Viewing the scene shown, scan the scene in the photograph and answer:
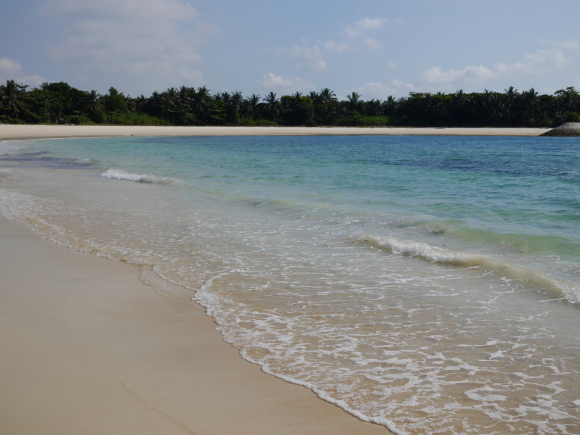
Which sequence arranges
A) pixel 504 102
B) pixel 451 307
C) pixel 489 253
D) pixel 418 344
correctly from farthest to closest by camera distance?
pixel 504 102 → pixel 489 253 → pixel 451 307 → pixel 418 344

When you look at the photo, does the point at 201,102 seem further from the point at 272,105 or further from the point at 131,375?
the point at 131,375

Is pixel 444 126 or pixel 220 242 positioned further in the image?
pixel 444 126

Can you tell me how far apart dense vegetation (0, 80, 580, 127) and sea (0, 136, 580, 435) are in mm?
63106

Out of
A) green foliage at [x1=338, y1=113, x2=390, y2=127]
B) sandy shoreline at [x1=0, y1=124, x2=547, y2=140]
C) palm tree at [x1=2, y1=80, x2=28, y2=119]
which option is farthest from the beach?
green foliage at [x1=338, y1=113, x2=390, y2=127]

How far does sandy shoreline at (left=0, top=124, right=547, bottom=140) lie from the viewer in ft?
174

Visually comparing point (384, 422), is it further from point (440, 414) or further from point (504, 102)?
point (504, 102)

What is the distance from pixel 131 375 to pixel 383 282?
3144 millimetres

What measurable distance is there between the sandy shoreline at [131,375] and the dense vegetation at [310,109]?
70139mm

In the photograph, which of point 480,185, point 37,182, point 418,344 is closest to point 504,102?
point 480,185

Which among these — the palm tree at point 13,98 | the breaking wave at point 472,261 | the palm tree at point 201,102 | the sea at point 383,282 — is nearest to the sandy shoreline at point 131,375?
the sea at point 383,282

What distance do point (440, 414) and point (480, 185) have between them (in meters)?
13.5

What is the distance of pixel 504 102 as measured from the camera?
90688 millimetres

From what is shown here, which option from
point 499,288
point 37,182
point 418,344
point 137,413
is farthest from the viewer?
point 37,182

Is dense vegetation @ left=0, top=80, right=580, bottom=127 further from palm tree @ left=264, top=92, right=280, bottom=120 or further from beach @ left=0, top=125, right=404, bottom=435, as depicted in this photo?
beach @ left=0, top=125, right=404, bottom=435
